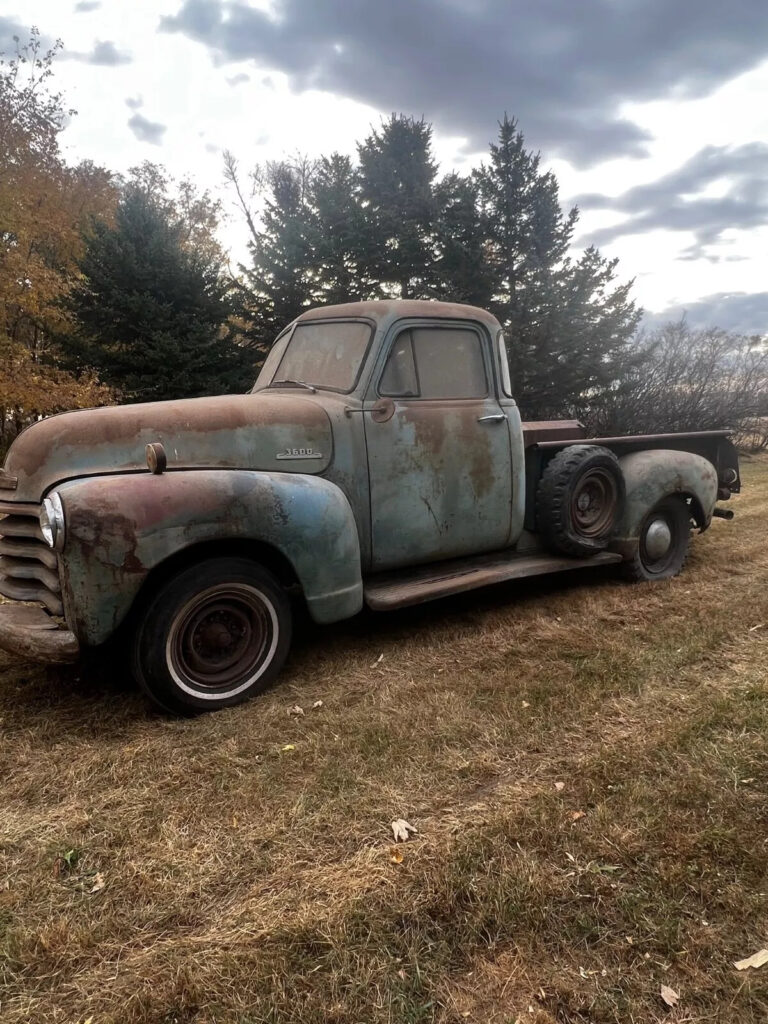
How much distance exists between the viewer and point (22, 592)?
3207mm

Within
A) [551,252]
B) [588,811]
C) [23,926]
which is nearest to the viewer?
[23,926]

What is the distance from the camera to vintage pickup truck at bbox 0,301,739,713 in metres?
2.97

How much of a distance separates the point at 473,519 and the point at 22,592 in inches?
106

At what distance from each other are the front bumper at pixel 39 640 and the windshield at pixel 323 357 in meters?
2.07

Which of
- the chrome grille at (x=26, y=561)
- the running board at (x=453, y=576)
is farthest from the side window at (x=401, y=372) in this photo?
the chrome grille at (x=26, y=561)

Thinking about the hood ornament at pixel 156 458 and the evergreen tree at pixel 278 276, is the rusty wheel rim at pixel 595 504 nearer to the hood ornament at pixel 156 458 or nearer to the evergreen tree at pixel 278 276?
the hood ornament at pixel 156 458

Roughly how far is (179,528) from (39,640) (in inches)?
31.6

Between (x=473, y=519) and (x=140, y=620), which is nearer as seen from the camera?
(x=140, y=620)

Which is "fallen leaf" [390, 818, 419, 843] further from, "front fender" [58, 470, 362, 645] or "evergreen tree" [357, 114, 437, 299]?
"evergreen tree" [357, 114, 437, 299]

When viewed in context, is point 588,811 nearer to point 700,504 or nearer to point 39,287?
point 700,504

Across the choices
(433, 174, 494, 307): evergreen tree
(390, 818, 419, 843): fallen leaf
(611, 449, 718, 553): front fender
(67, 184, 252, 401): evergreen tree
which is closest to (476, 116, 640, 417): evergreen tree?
(433, 174, 494, 307): evergreen tree

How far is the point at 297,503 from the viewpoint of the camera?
3344 mm

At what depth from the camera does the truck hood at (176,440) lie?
321cm

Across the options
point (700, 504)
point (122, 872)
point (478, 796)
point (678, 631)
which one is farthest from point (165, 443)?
point (700, 504)
